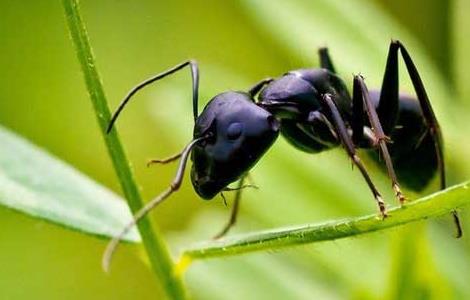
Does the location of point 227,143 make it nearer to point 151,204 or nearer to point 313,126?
point 151,204

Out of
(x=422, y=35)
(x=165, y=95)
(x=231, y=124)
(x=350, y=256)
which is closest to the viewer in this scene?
(x=231, y=124)

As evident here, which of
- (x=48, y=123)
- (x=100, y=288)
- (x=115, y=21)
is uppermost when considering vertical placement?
(x=115, y=21)

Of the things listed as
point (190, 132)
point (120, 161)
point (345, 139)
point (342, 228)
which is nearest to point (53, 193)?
point (120, 161)

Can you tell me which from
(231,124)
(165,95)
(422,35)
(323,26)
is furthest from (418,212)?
(422,35)

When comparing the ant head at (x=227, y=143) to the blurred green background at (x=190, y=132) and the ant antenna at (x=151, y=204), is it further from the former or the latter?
the blurred green background at (x=190, y=132)

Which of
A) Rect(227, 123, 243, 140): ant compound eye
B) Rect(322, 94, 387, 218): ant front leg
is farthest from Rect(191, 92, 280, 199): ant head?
Rect(322, 94, 387, 218): ant front leg

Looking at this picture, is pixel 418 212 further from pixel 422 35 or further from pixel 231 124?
pixel 422 35
